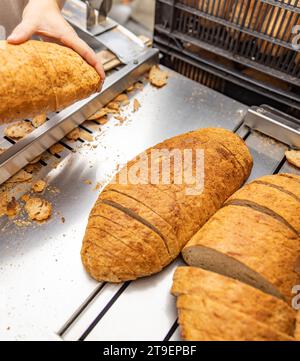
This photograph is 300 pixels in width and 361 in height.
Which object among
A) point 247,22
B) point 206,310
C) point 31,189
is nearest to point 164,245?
point 206,310

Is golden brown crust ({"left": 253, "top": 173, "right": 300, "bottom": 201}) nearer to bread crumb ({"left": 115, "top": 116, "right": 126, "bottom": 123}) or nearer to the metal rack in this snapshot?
the metal rack

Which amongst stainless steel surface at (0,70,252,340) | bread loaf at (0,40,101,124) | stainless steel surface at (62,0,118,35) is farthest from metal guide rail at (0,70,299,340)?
stainless steel surface at (62,0,118,35)

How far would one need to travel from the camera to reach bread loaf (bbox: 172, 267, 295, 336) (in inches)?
39.1

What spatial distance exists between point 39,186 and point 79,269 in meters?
0.41

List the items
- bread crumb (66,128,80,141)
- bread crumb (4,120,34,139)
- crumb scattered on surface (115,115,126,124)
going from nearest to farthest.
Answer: bread crumb (4,120,34,139) → bread crumb (66,128,80,141) → crumb scattered on surface (115,115,126,124)

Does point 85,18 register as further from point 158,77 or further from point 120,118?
point 120,118

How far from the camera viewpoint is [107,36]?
197 cm

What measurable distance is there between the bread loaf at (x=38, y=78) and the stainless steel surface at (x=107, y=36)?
2.17ft

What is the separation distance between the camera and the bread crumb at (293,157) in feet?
5.24

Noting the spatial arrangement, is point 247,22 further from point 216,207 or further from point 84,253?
point 84,253

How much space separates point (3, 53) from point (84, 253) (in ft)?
2.32

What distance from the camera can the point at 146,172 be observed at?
129cm

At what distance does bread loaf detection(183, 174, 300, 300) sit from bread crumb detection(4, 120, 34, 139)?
0.89 meters

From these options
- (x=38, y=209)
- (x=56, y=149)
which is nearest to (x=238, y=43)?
(x=56, y=149)
